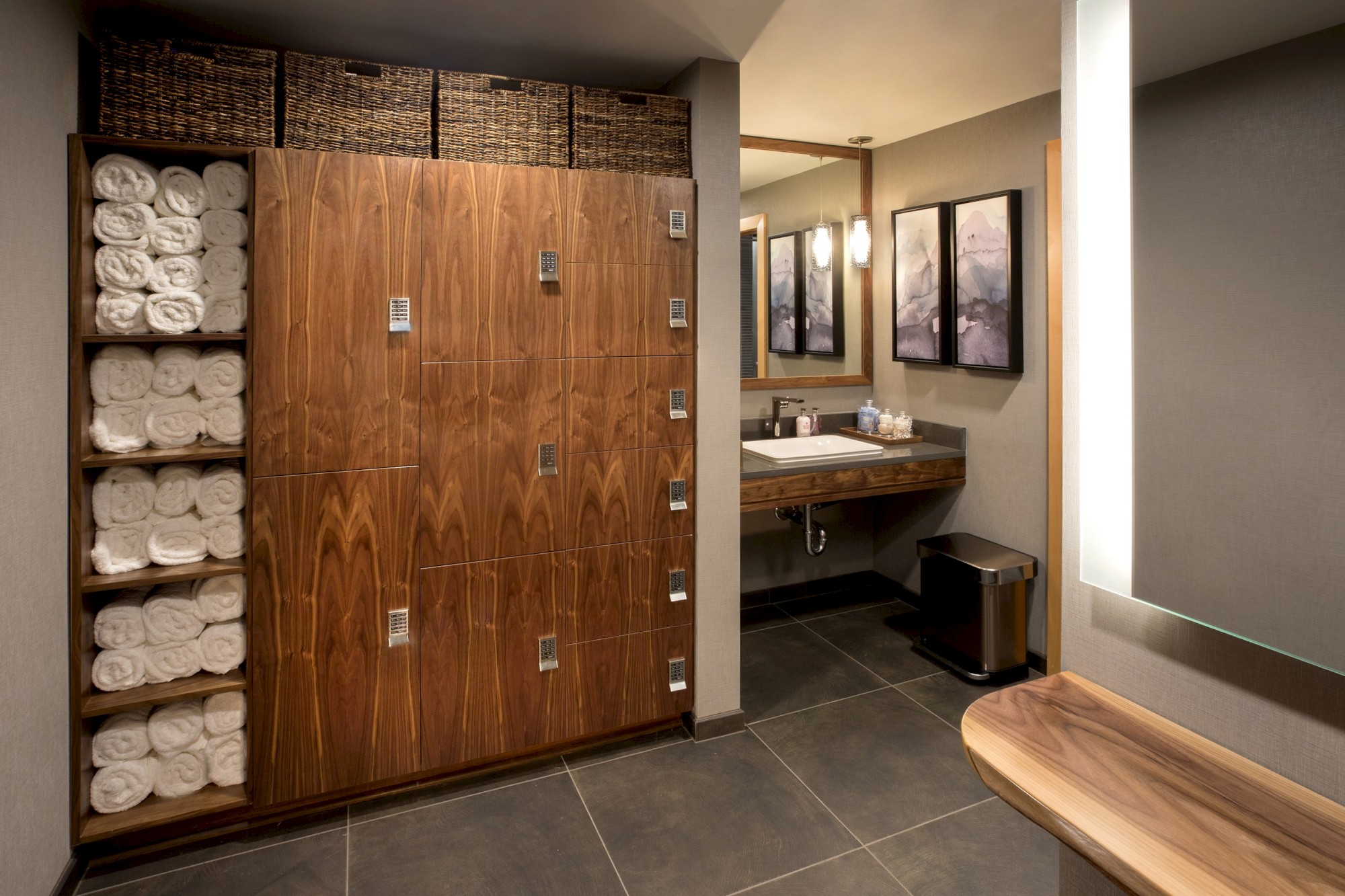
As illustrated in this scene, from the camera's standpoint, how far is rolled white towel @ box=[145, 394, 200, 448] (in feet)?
6.59

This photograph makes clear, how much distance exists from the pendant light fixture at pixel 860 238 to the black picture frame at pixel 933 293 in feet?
0.50

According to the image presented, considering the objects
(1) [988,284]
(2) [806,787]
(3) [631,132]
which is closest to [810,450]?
(1) [988,284]

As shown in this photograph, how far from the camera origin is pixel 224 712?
6.91ft

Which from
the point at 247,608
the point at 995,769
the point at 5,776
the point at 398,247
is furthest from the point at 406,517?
the point at 995,769

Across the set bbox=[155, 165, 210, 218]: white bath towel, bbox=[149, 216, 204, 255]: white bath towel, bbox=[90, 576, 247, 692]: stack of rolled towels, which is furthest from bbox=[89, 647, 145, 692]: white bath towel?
bbox=[155, 165, 210, 218]: white bath towel

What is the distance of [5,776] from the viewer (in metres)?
1.61

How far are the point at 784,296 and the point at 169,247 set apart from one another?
2588 millimetres

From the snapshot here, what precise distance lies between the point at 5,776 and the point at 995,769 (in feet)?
6.72

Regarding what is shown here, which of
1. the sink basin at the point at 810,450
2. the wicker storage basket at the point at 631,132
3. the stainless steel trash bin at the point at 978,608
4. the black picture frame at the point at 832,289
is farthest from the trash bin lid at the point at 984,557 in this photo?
the wicker storage basket at the point at 631,132

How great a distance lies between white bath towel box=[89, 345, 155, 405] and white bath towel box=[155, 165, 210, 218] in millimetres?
394

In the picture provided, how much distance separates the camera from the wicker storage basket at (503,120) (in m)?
2.21

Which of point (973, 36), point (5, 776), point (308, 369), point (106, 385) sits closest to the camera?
point (5, 776)

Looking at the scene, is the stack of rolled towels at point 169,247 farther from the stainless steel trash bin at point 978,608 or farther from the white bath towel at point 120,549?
the stainless steel trash bin at point 978,608

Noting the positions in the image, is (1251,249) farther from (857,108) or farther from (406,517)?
(857,108)
